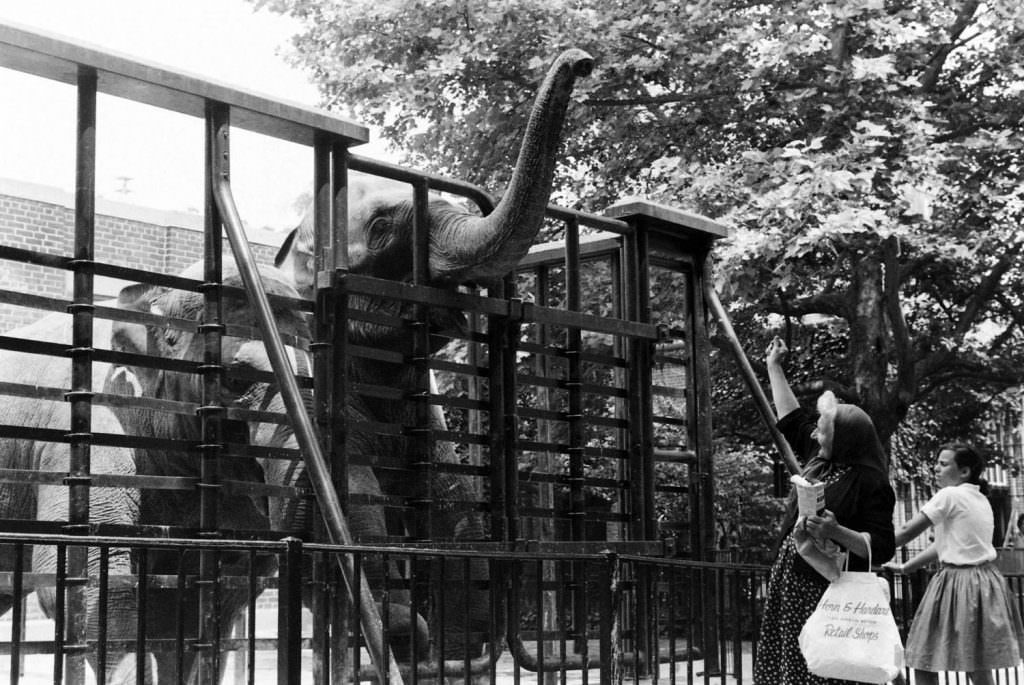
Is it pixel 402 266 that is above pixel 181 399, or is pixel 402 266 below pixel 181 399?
above

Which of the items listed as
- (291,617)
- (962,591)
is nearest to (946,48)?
(962,591)

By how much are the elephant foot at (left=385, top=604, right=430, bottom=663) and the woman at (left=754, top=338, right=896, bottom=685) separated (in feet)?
5.54

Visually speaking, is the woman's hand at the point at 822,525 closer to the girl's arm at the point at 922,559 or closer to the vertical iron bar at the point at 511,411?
the vertical iron bar at the point at 511,411

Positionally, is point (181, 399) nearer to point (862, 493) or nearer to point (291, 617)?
point (291, 617)

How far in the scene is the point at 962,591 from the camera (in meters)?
8.62

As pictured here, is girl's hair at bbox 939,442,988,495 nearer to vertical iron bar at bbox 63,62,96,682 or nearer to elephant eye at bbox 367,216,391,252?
elephant eye at bbox 367,216,391,252

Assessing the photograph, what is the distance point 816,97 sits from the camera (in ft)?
54.8

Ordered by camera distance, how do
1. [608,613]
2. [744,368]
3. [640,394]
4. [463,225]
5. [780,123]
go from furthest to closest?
[780,123]
[744,368]
[640,394]
[463,225]
[608,613]

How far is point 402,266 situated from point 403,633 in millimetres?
1937

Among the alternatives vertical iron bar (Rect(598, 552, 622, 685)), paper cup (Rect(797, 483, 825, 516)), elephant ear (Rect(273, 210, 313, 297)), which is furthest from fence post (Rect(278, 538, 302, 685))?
elephant ear (Rect(273, 210, 313, 297))

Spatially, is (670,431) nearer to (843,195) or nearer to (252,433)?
(843,195)

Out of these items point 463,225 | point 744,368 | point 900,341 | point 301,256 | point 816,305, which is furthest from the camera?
point 816,305

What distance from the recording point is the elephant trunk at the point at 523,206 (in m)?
6.44

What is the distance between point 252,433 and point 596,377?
34.0 feet
